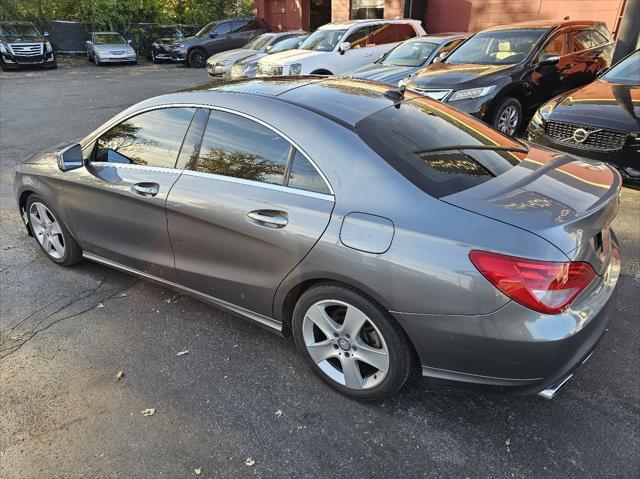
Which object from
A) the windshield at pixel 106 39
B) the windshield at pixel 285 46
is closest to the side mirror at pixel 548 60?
the windshield at pixel 285 46

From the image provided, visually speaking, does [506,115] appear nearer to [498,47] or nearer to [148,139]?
[498,47]

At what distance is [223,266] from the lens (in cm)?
282

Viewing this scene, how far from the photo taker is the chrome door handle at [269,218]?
2465mm

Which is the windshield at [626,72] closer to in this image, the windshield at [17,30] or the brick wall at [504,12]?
the brick wall at [504,12]

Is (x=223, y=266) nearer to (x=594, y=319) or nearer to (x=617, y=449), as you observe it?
(x=594, y=319)

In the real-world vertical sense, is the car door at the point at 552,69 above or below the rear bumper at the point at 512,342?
above

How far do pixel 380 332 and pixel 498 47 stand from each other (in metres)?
6.77

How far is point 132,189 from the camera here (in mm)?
3137

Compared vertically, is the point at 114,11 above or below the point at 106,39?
above

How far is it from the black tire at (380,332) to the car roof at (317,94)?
2.87 feet

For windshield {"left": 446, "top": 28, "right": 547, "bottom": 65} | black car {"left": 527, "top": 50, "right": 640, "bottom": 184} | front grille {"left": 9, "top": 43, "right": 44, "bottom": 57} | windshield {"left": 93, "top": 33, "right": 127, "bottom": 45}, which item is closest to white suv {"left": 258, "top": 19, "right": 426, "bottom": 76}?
windshield {"left": 446, "top": 28, "right": 547, "bottom": 65}

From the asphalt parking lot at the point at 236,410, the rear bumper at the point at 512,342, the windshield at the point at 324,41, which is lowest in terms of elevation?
the asphalt parking lot at the point at 236,410

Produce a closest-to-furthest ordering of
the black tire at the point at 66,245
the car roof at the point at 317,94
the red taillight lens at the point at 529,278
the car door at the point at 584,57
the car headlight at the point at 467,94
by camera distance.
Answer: the red taillight lens at the point at 529,278, the car roof at the point at 317,94, the black tire at the point at 66,245, the car headlight at the point at 467,94, the car door at the point at 584,57

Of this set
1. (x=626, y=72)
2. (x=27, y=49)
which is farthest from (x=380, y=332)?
(x=27, y=49)
